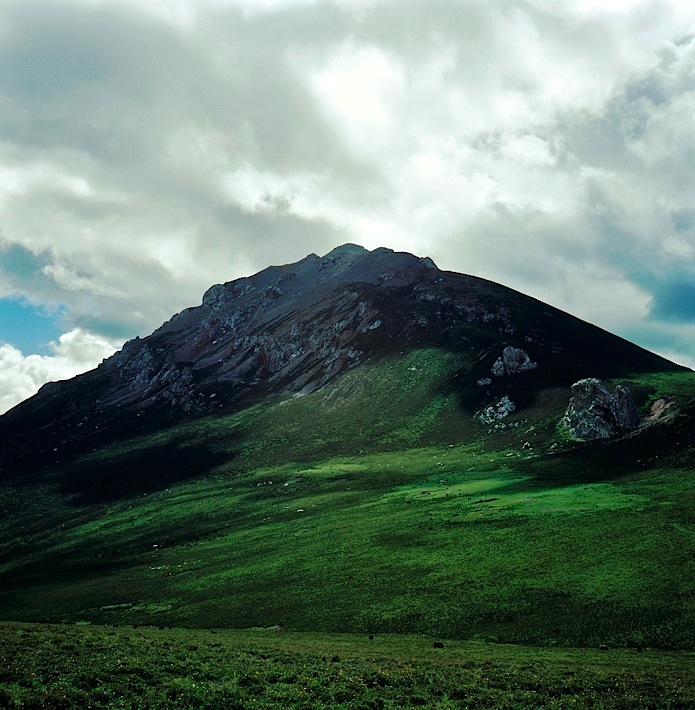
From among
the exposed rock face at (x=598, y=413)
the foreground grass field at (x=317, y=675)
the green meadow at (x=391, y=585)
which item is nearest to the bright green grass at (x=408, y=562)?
the green meadow at (x=391, y=585)

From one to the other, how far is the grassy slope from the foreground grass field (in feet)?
34.8

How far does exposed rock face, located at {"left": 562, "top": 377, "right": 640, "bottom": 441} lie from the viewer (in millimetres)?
164750

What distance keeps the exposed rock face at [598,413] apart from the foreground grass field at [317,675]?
4963 inches

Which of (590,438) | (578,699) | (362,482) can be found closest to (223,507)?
(362,482)

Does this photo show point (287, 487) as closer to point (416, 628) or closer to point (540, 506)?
point (540, 506)

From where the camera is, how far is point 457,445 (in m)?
192

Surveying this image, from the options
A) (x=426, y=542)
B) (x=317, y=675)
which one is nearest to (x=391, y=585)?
(x=426, y=542)

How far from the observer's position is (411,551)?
293 feet

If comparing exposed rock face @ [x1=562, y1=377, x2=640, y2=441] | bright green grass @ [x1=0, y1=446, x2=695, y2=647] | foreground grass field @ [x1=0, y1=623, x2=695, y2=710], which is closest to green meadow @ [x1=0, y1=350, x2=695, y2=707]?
foreground grass field @ [x1=0, y1=623, x2=695, y2=710]

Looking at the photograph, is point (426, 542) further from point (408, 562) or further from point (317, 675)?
point (317, 675)

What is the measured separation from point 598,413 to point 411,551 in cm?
10652

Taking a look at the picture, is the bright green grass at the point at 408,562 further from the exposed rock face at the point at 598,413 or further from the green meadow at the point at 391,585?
the exposed rock face at the point at 598,413

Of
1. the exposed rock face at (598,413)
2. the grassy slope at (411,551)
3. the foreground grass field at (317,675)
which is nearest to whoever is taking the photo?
the foreground grass field at (317,675)

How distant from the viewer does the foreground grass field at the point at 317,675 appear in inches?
1308
